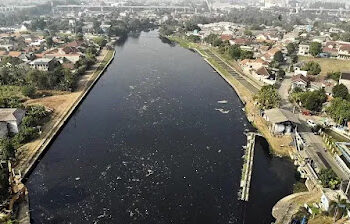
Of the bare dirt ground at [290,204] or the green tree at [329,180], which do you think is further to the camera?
the green tree at [329,180]

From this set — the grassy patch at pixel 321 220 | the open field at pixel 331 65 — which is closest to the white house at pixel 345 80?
the open field at pixel 331 65

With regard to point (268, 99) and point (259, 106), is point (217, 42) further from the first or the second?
point (268, 99)

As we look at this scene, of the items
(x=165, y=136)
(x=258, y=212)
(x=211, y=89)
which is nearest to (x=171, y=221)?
(x=258, y=212)

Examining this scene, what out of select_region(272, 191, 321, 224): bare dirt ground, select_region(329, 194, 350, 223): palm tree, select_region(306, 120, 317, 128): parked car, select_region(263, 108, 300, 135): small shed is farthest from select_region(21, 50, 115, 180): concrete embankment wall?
select_region(306, 120, 317, 128): parked car

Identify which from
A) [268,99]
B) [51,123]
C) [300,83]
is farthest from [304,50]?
[51,123]

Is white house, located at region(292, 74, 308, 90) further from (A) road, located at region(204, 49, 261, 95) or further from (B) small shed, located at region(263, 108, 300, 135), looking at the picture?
(B) small shed, located at region(263, 108, 300, 135)

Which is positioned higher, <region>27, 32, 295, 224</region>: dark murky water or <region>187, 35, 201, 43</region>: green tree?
<region>187, 35, 201, 43</region>: green tree

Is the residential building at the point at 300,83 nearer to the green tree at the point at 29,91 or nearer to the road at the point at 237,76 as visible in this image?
the road at the point at 237,76

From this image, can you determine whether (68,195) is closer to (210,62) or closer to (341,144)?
(341,144)
